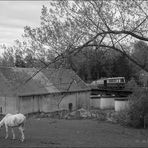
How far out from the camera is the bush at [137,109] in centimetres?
3139

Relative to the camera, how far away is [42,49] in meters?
19.5

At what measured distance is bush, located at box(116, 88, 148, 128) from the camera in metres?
31.4

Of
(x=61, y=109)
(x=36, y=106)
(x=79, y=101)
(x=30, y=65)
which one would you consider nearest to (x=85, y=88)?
(x=79, y=101)

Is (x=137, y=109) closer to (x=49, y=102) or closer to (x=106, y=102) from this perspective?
(x=49, y=102)

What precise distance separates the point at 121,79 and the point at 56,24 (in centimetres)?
5969

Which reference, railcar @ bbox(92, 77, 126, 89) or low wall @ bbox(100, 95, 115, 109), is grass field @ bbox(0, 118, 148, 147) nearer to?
low wall @ bbox(100, 95, 115, 109)

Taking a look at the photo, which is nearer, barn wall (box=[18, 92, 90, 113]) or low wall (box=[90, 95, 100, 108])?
barn wall (box=[18, 92, 90, 113])

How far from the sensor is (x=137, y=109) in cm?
3148

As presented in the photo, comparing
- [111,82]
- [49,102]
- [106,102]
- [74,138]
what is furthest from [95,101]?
[74,138]

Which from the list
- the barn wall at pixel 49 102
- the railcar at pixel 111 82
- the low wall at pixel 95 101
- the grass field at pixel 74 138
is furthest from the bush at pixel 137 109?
the railcar at pixel 111 82

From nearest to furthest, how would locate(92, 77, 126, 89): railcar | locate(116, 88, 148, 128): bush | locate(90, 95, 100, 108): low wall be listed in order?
1. locate(116, 88, 148, 128): bush
2. locate(90, 95, 100, 108): low wall
3. locate(92, 77, 126, 89): railcar

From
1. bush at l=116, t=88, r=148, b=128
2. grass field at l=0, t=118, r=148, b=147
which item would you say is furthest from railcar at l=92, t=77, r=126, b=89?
grass field at l=0, t=118, r=148, b=147

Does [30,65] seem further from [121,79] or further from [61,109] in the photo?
[121,79]

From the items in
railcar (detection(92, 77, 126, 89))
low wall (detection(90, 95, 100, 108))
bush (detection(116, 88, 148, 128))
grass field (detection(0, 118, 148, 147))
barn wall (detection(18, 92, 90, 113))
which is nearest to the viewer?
grass field (detection(0, 118, 148, 147))
